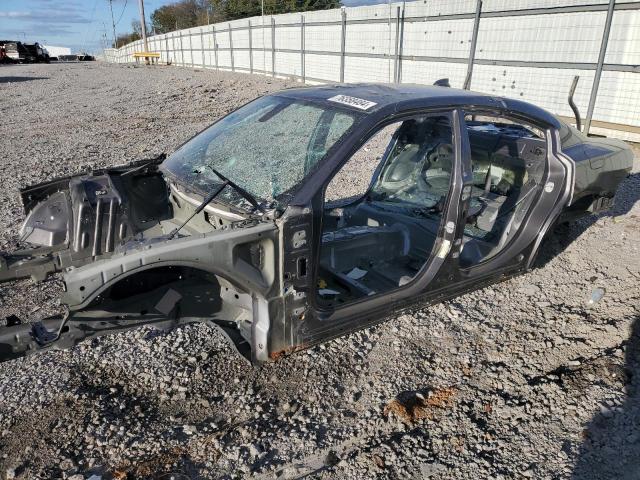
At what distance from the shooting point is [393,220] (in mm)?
4098

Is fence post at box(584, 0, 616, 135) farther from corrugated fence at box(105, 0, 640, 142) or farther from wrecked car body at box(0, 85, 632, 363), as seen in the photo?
wrecked car body at box(0, 85, 632, 363)

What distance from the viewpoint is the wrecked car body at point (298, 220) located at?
2.45 metres

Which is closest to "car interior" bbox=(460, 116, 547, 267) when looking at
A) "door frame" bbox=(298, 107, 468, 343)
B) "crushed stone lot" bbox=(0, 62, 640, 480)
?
"crushed stone lot" bbox=(0, 62, 640, 480)

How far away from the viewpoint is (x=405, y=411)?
2658 mm

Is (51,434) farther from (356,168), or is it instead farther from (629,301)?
(356,168)

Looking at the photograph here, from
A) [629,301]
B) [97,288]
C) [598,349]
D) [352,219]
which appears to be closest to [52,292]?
[97,288]

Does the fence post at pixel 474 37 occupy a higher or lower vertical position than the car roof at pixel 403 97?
higher

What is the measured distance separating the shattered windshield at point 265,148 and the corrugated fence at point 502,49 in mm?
2192

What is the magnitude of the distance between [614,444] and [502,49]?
34.5 ft

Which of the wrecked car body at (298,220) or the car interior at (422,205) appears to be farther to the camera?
the car interior at (422,205)

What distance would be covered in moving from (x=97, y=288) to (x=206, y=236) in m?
0.55

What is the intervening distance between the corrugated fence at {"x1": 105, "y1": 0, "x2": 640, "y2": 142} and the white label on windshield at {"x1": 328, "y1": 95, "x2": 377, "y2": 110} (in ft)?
6.51

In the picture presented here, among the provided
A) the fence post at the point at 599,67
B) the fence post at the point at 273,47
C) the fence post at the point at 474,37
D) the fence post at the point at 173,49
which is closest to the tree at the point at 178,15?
the fence post at the point at 173,49

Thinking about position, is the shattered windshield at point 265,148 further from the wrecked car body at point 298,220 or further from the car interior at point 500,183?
the car interior at point 500,183
